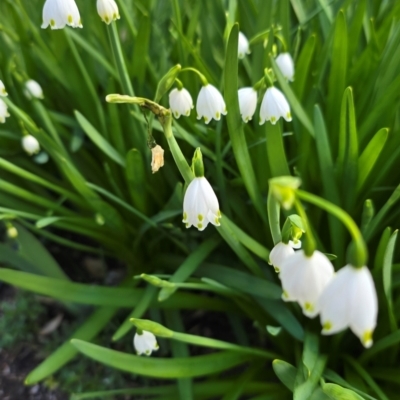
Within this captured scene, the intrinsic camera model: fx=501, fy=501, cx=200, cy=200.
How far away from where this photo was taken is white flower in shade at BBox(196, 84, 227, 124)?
1.00m

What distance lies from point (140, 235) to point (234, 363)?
1.38 ft

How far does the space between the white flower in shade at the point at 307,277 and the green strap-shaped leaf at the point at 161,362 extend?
52 centimetres

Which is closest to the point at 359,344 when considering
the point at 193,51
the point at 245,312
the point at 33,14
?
the point at 245,312

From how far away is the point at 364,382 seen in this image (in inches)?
43.1

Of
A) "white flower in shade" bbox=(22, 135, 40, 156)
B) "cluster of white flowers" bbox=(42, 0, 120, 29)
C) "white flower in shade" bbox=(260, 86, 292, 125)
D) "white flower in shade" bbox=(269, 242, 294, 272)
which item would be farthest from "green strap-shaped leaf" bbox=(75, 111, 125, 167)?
"white flower in shade" bbox=(269, 242, 294, 272)

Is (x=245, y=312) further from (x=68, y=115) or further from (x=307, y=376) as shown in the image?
(x=68, y=115)

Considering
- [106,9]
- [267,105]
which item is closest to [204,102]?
[267,105]

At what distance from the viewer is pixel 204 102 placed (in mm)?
1011

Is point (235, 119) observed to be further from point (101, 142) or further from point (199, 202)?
point (101, 142)

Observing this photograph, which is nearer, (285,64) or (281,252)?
(281,252)

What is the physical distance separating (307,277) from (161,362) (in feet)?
1.91

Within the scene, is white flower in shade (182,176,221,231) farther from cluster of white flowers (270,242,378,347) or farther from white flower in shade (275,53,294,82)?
white flower in shade (275,53,294,82)

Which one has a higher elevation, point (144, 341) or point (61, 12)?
point (61, 12)

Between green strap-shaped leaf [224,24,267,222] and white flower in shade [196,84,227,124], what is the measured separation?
0.08 feet
